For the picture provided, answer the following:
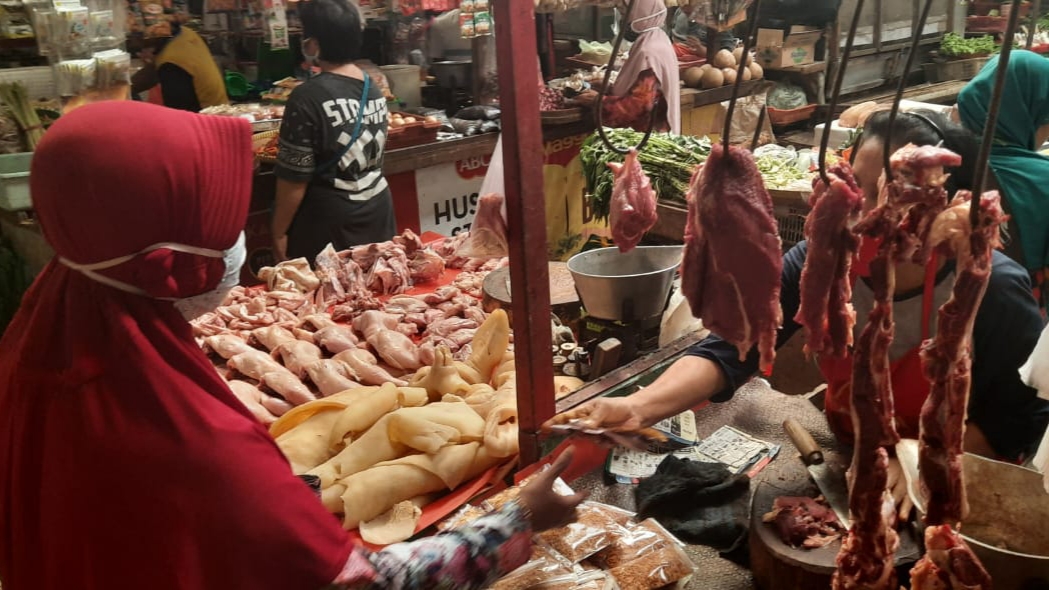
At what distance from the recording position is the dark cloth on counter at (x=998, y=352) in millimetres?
2238

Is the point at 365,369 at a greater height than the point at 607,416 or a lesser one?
lesser

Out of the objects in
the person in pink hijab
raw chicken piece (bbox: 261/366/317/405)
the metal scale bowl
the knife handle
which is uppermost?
the person in pink hijab

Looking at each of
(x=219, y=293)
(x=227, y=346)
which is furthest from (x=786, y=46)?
(x=219, y=293)

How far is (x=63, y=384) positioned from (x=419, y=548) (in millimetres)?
740

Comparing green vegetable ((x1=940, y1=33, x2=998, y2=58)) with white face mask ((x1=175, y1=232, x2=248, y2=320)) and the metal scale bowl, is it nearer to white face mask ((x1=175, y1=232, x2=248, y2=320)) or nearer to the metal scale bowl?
the metal scale bowl

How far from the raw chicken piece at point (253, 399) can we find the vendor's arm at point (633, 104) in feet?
9.25

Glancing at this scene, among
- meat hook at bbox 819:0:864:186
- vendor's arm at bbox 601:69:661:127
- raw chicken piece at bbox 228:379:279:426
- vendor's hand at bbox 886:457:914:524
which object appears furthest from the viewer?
vendor's arm at bbox 601:69:661:127

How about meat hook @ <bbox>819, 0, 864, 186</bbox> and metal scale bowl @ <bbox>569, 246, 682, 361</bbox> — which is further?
metal scale bowl @ <bbox>569, 246, 682, 361</bbox>

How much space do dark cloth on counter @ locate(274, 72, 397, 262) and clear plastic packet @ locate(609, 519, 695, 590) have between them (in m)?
3.29

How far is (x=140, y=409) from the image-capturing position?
1.45 m

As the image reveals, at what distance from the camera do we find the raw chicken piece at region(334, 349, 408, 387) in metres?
3.13

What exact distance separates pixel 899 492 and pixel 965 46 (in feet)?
30.3

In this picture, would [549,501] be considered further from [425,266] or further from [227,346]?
[425,266]

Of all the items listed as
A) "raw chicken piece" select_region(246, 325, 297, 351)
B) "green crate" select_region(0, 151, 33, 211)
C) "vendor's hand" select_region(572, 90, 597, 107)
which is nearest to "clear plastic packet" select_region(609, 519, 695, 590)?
"raw chicken piece" select_region(246, 325, 297, 351)
